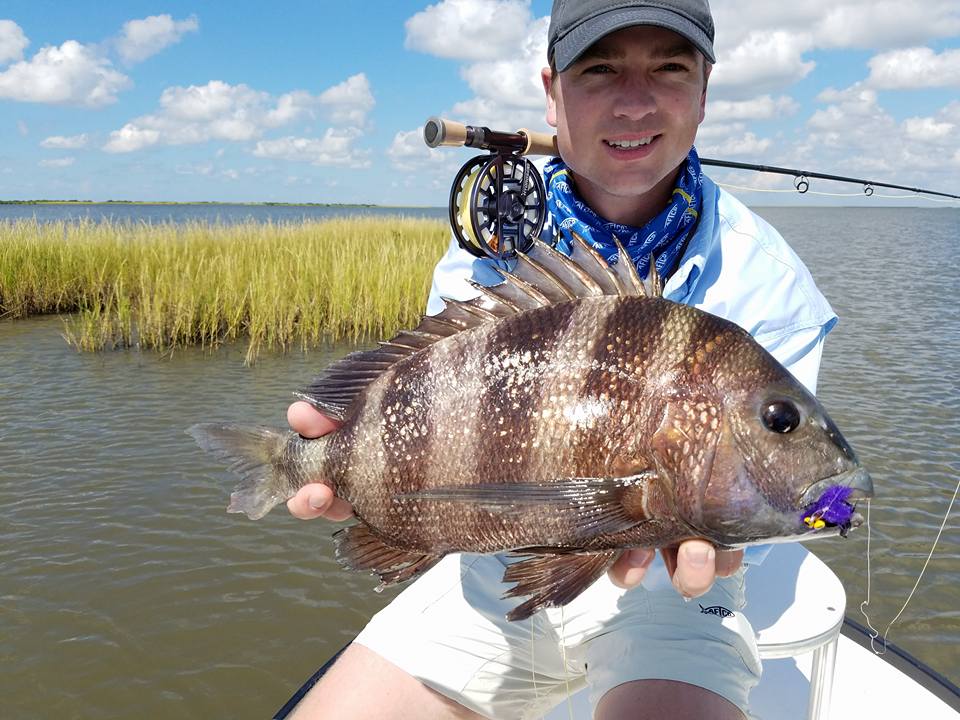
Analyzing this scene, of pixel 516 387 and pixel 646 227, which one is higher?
pixel 646 227

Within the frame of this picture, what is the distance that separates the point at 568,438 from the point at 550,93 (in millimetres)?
1557

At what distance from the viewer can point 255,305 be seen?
34.5 ft

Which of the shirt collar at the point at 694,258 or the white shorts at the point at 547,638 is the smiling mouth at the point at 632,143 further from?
the white shorts at the point at 547,638

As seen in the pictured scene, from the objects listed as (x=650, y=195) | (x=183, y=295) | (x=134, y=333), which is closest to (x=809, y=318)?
(x=650, y=195)

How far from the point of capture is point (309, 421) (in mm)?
1906

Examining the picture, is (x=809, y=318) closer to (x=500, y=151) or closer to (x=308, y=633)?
(x=500, y=151)

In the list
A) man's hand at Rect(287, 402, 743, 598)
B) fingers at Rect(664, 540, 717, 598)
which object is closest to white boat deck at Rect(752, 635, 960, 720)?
man's hand at Rect(287, 402, 743, 598)

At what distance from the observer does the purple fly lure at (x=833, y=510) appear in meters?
1.43

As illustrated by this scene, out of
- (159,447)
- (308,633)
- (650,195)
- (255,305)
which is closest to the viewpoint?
(650,195)

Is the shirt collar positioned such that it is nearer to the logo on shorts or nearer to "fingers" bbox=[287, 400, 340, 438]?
the logo on shorts

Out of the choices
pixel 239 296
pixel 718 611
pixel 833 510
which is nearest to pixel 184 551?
pixel 718 611

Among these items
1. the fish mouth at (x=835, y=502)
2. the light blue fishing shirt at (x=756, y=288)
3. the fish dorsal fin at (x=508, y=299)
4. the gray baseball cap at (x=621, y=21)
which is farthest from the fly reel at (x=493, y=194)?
the fish mouth at (x=835, y=502)

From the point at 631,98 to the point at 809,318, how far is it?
3.16ft

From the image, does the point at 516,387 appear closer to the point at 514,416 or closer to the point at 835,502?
the point at 514,416
